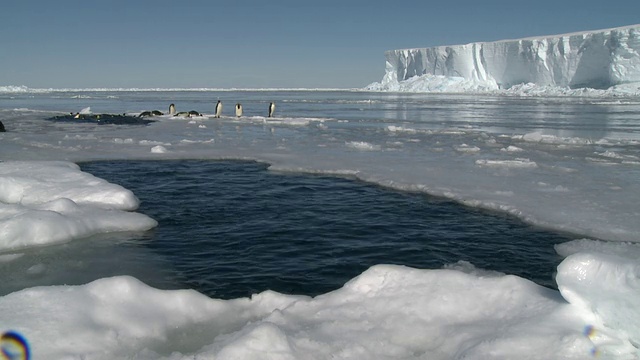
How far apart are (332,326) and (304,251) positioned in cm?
180

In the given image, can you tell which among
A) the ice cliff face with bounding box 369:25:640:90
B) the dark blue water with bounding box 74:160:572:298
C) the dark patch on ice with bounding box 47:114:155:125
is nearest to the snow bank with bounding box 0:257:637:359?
the dark blue water with bounding box 74:160:572:298

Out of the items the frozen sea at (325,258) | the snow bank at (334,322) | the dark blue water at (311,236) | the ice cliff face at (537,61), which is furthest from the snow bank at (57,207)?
the ice cliff face at (537,61)

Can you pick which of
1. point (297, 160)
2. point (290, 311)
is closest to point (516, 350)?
point (290, 311)

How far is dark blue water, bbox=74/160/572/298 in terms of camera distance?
4438 mm

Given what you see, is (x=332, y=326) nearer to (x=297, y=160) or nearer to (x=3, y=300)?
(x=3, y=300)

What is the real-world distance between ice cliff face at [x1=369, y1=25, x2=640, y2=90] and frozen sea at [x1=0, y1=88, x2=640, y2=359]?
156 ft

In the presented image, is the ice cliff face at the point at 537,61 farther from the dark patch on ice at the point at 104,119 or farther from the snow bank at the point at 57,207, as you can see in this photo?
the snow bank at the point at 57,207

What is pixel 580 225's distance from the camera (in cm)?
562

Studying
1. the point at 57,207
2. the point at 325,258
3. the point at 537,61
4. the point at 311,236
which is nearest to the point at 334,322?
the point at 325,258

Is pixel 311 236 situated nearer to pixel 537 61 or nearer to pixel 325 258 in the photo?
pixel 325 258

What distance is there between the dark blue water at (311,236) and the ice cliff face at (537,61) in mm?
50236

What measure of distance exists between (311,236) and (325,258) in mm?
741

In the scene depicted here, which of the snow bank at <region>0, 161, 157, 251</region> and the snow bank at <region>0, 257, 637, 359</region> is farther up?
the snow bank at <region>0, 161, 157, 251</region>

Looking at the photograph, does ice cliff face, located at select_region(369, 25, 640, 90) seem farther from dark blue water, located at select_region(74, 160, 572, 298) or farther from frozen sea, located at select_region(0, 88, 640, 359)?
dark blue water, located at select_region(74, 160, 572, 298)
